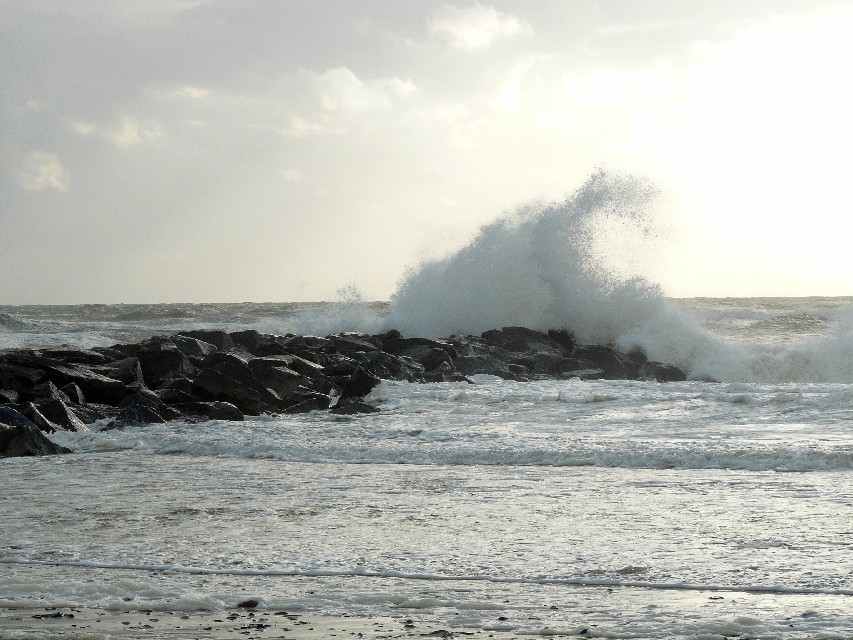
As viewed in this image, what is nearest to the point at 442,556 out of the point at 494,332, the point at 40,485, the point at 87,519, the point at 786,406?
the point at 87,519

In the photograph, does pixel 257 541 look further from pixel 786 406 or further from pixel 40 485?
pixel 786 406

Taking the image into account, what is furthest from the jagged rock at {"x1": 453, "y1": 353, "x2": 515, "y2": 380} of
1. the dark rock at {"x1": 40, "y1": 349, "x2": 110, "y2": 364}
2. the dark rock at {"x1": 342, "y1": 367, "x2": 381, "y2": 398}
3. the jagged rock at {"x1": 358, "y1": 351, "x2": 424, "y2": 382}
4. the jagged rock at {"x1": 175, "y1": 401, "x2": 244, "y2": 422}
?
the jagged rock at {"x1": 175, "y1": 401, "x2": 244, "y2": 422}

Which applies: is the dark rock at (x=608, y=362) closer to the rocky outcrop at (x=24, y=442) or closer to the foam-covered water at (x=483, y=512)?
the foam-covered water at (x=483, y=512)

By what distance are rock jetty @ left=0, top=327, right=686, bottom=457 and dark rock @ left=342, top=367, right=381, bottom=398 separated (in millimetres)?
16

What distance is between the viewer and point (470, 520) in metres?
6.20

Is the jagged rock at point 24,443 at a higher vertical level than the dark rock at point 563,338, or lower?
lower

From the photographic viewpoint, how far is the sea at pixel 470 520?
4.43 metres

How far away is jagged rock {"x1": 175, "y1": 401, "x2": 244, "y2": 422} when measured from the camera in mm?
12047

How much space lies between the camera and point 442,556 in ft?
17.3

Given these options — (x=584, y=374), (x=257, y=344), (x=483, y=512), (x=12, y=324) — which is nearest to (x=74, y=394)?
(x=257, y=344)

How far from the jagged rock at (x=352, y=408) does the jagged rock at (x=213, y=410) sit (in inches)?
47.0

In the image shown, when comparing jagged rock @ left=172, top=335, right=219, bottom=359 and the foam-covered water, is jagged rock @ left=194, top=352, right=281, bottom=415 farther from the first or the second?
jagged rock @ left=172, top=335, right=219, bottom=359

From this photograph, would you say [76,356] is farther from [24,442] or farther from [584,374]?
[584,374]

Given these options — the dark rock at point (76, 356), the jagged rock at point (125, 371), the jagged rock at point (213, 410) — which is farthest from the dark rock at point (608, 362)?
the dark rock at point (76, 356)
